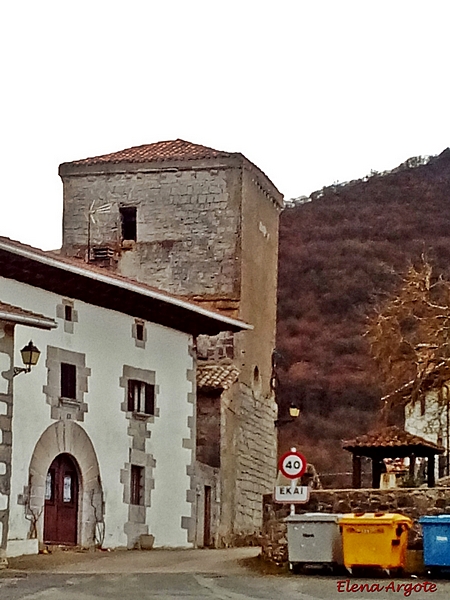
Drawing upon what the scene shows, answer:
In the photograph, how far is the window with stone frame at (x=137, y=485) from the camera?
2731 centimetres

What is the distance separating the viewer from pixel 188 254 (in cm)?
3609

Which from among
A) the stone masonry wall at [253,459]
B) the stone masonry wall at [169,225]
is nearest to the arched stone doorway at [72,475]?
the stone masonry wall at [253,459]

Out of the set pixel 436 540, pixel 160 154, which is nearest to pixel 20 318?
pixel 436 540

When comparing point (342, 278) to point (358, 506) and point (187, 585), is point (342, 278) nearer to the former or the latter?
point (358, 506)

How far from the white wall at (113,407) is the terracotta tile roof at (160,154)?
27.3 ft

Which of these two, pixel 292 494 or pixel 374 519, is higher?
pixel 292 494

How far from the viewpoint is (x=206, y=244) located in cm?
3594

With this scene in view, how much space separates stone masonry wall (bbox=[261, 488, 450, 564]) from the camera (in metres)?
19.4

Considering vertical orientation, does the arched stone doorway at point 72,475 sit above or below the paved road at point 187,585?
→ above

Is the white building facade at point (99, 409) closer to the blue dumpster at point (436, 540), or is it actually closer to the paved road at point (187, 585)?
the paved road at point (187, 585)

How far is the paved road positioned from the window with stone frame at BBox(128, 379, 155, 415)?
21.3 feet

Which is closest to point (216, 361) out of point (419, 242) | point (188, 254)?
point (188, 254)

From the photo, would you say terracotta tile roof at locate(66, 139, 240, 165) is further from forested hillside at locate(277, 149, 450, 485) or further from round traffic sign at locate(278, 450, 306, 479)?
forested hillside at locate(277, 149, 450, 485)

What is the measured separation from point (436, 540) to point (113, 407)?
402 inches
